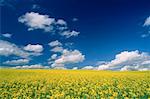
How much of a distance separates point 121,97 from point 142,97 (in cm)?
108

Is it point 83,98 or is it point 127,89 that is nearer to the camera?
point 83,98

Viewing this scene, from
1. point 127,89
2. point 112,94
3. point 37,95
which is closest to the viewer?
point 112,94

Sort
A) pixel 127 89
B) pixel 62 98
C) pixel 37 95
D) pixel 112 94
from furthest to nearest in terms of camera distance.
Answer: pixel 127 89
pixel 37 95
pixel 112 94
pixel 62 98

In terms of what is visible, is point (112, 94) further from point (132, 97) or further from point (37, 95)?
point (37, 95)

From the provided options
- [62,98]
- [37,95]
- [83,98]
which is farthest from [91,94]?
[37,95]

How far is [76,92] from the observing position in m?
16.5

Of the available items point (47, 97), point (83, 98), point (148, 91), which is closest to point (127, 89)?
point (148, 91)

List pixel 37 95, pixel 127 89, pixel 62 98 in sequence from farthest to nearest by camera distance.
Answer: pixel 127 89 → pixel 37 95 → pixel 62 98

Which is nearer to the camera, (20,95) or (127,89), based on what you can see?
(20,95)

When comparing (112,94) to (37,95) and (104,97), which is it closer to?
(104,97)

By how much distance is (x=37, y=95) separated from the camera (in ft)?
52.9

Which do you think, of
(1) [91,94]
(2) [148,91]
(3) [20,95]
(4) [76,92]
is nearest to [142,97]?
(2) [148,91]

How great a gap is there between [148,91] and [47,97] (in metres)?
5.78

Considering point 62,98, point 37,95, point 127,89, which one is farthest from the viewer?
point 127,89
